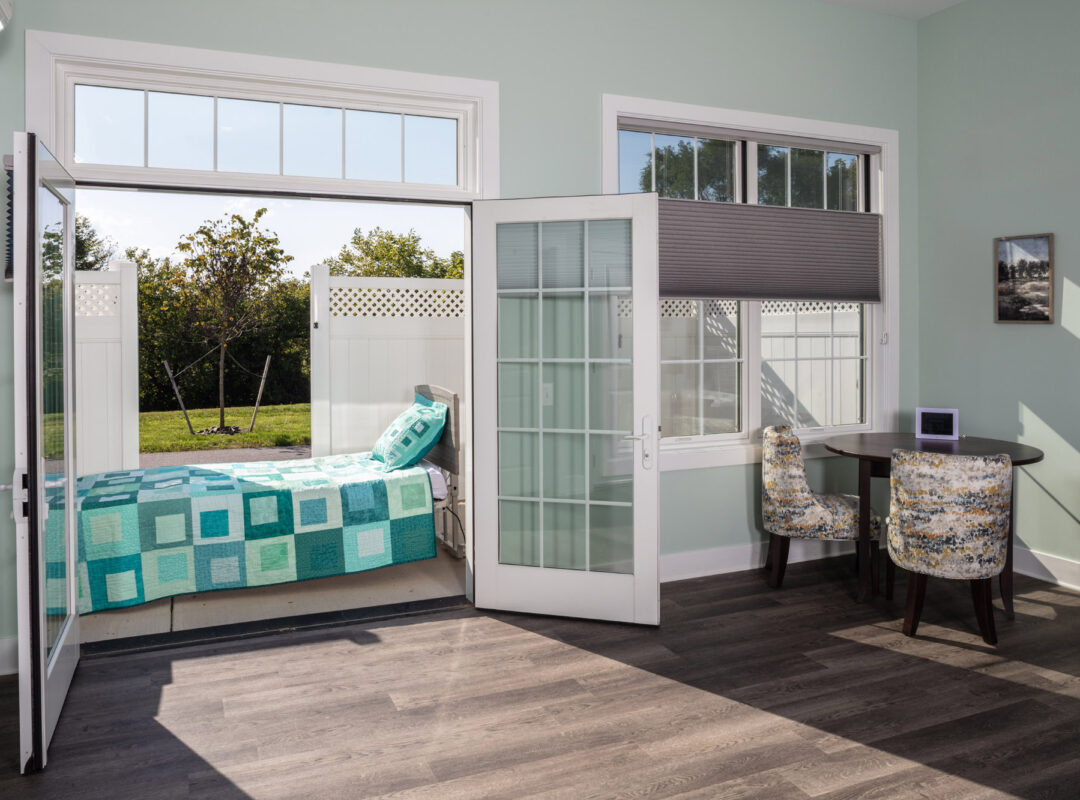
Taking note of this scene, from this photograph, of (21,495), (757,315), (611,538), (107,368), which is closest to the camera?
(21,495)

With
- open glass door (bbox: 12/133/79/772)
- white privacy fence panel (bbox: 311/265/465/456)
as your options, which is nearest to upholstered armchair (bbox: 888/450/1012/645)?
open glass door (bbox: 12/133/79/772)

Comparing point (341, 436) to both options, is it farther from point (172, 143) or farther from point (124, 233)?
point (124, 233)

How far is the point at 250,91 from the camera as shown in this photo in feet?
11.5

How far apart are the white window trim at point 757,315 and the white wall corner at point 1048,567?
3.31ft

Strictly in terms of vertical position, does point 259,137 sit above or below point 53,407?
above

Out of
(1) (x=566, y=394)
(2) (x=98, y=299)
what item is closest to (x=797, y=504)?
(1) (x=566, y=394)

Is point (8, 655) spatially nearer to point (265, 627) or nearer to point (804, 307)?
point (265, 627)

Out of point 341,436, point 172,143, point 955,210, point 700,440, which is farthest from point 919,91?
point 341,436

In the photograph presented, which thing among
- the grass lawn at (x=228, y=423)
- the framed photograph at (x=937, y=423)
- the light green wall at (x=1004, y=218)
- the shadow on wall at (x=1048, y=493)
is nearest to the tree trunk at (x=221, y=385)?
the grass lawn at (x=228, y=423)

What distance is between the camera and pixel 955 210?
188 inches

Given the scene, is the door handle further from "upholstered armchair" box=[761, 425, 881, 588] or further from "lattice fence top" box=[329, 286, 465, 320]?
"lattice fence top" box=[329, 286, 465, 320]

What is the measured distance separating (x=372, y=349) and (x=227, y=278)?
3.63m

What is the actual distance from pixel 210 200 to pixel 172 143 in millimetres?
5954

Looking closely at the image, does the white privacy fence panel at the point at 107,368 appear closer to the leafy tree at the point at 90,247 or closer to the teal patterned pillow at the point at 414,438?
the teal patterned pillow at the point at 414,438
